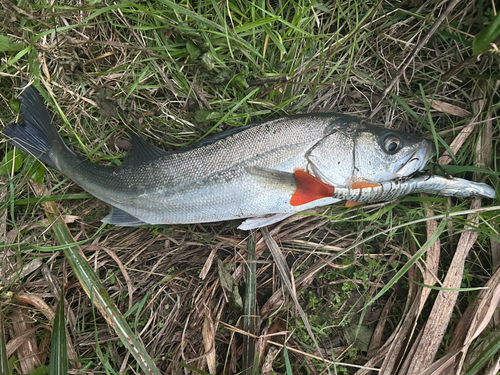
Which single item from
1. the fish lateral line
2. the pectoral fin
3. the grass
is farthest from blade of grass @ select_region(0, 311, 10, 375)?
the pectoral fin

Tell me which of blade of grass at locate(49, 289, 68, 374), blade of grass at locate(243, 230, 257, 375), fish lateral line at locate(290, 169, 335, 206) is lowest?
blade of grass at locate(49, 289, 68, 374)

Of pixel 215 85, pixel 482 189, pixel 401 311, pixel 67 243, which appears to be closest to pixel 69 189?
pixel 67 243

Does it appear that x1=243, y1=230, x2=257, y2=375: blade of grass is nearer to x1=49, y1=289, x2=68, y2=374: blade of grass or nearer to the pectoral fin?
the pectoral fin

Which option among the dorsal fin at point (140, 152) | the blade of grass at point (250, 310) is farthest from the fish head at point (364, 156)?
the dorsal fin at point (140, 152)

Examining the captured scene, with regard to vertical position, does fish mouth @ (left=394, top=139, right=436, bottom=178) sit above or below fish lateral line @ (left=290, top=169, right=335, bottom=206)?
above

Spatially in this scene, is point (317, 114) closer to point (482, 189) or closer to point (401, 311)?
point (482, 189)

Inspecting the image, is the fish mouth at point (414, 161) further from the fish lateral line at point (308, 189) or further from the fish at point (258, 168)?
the fish lateral line at point (308, 189)

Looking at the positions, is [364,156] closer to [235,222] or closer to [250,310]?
[235,222]
